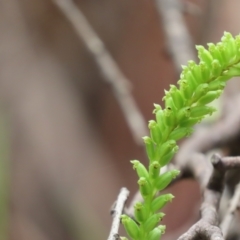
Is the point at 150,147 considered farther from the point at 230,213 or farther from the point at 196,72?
the point at 230,213

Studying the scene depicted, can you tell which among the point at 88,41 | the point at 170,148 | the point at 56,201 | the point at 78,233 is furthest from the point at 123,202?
the point at 56,201

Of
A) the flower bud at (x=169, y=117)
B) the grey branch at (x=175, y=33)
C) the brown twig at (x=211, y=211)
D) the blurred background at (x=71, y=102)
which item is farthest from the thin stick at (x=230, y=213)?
the blurred background at (x=71, y=102)

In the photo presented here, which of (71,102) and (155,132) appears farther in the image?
(71,102)

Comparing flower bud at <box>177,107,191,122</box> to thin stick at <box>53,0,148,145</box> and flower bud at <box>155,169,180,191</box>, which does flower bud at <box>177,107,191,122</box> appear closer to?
flower bud at <box>155,169,180,191</box>

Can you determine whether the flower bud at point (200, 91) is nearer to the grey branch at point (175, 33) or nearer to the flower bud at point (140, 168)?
the flower bud at point (140, 168)

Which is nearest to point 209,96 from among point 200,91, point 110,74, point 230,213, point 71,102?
point 200,91

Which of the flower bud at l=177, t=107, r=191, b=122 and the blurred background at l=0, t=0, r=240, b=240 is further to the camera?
the blurred background at l=0, t=0, r=240, b=240

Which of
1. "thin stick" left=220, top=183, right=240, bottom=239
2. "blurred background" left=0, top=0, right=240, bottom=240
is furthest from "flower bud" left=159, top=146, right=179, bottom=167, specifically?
"blurred background" left=0, top=0, right=240, bottom=240

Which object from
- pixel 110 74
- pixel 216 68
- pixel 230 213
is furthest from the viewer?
pixel 110 74

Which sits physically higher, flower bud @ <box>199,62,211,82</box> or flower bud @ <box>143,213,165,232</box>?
flower bud @ <box>199,62,211,82</box>
